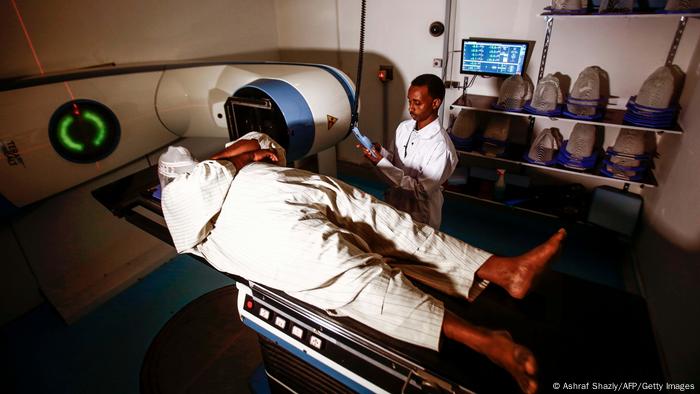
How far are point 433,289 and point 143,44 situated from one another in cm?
229

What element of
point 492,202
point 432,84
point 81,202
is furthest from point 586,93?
point 81,202

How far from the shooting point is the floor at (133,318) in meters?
1.74

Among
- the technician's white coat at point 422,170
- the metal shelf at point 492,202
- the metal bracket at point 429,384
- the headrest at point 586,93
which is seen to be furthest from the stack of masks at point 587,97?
the metal bracket at point 429,384

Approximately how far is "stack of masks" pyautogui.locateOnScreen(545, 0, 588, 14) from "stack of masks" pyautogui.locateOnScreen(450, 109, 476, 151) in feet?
2.61

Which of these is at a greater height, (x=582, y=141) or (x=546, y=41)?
(x=546, y=41)

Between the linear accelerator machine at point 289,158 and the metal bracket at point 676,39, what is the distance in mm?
1844

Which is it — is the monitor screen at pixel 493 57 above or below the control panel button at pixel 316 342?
above

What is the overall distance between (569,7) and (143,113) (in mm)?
2480

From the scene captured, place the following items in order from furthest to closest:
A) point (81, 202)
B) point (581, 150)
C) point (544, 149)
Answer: point (544, 149), point (581, 150), point (81, 202)

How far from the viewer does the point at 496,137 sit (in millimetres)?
2605

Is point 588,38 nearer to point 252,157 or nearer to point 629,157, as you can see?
point 629,157

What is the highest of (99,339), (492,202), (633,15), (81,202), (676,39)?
(633,15)

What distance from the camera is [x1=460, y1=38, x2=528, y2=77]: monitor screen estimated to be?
2.37 m

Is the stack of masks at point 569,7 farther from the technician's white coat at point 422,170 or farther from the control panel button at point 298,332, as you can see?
the control panel button at point 298,332
